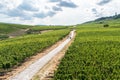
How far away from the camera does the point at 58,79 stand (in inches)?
976

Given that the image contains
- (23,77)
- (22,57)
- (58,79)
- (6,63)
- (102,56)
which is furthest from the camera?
(22,57)

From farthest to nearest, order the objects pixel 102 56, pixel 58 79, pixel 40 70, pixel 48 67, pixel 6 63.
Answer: pixel 102 56 < pixel 6 63 < pixel 48 67 < pixel 40 70 < pixel 58 79

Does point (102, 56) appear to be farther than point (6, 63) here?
Yes

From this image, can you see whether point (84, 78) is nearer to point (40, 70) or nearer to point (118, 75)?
point (118, 75)

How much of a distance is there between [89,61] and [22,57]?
11477mm

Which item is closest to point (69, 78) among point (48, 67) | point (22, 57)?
point (48, 67)

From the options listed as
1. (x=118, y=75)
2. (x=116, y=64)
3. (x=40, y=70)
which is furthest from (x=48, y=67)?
(x=118, y=75)

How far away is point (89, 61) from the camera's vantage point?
110 ft

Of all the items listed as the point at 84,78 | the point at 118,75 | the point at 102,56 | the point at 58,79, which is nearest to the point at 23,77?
the point at 58,79

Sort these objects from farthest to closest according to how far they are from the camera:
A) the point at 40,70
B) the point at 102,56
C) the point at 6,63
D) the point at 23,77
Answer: the point at 102,56 → the point at 6,63 → the point at 40,70 → the point at 23,77

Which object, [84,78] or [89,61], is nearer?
[84,78]

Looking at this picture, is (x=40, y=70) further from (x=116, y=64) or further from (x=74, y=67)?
(x=116, y=64)

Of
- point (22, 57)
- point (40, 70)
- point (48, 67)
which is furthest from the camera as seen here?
point (22, 57)

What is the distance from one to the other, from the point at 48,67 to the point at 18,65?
5265 millimetres
